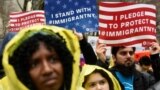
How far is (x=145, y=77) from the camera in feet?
18.0

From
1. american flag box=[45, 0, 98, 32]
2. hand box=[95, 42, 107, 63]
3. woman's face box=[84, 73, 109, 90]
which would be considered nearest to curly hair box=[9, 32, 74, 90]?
woman's face box=[84, 73, 109, 90]

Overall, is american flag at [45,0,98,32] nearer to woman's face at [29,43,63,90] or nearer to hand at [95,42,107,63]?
hand at [95,42,107,63]

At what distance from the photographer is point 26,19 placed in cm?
949

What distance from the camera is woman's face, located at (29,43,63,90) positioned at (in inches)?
96.4

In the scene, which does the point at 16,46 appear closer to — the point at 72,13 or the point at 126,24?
the point at 126,24

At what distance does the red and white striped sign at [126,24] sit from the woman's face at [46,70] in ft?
11.2

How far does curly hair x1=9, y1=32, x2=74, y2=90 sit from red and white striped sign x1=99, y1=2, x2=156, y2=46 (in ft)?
11.0

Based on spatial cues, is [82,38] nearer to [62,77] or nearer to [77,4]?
[62,77]

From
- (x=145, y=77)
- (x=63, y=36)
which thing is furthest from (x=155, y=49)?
(x=63, y=36)

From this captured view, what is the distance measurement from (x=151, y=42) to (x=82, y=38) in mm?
1859

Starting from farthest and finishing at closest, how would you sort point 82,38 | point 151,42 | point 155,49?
point 151,42 → point 155,49 → point 82,38

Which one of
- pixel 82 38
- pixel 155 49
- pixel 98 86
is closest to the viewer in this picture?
pixel 98 86

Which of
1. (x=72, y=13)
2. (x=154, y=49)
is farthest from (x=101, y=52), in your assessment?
(x=72, y=13)

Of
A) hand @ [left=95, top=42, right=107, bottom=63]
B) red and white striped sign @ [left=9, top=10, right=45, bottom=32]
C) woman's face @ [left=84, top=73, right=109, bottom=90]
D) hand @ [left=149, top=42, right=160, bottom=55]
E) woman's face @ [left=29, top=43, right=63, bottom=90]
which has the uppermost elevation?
woman's face @ [left=29, top=43, right=63, bottom=90]
